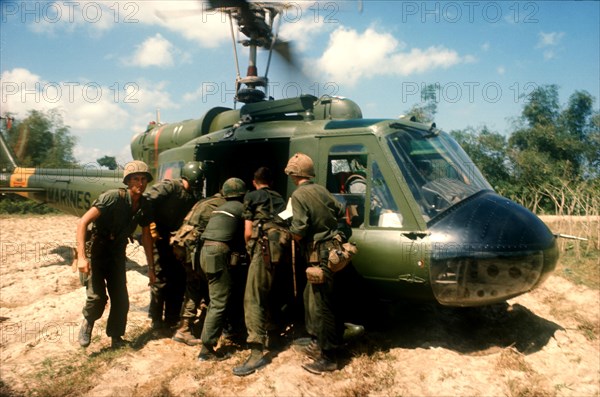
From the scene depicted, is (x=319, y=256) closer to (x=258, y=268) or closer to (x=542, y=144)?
(x=258, y=268)

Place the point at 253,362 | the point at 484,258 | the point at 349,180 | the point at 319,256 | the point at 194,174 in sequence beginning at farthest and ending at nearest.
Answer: the point at 194,174 → the point at 349,180 → the point at 253,362 → the point at 319,256 → the point at 484,258

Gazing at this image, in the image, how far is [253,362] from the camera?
12.6 ft

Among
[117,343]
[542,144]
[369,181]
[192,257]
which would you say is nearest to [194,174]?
[192,257]

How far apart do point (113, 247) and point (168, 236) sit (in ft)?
2.32

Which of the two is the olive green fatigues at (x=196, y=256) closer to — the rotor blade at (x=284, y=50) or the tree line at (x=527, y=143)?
the rotor blade at (x=284, y=50)

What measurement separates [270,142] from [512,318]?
3.31m

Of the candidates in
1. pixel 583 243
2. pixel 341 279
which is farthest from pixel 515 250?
pixel 583 243

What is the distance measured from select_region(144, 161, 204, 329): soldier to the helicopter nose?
2.72 meters

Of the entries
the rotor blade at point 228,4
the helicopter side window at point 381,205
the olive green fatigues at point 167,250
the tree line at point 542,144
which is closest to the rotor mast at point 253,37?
the rotor blade at point 228,4

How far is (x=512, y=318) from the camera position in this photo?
189 inches

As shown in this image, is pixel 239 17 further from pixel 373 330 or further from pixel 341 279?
pixel 373 330

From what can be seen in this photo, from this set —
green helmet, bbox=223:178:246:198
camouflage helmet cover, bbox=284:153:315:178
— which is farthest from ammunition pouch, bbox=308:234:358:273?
green helmet, bbox=223:178:246:198

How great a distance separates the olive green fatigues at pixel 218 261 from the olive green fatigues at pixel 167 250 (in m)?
0.81

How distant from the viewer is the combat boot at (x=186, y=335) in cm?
456
